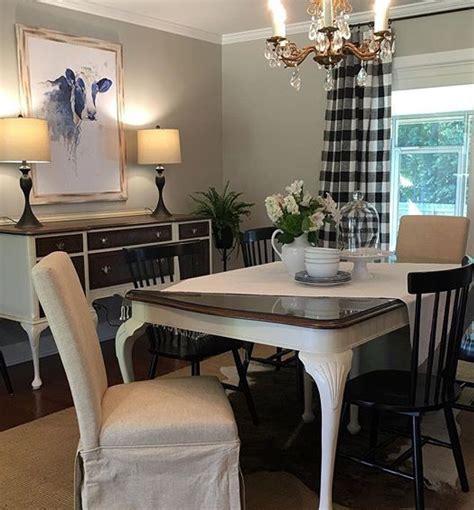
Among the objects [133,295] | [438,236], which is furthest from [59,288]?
[438,236]

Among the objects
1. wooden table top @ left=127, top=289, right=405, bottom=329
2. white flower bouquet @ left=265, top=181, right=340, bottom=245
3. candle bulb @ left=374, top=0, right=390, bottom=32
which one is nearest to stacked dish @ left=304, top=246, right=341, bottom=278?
white flower bouquet @ left=265, top=181, right=340, bottom=245

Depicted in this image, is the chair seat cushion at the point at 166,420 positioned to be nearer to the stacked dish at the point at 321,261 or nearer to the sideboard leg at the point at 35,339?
the stacked dish at the point at 321,261

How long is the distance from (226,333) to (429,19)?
317cm

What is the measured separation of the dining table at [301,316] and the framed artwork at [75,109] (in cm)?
180

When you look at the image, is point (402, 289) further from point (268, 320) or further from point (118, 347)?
point (118, 347)

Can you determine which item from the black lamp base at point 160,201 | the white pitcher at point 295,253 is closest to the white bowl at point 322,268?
the white pitcher at point 295,253

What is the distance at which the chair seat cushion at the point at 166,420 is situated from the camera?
1.95m

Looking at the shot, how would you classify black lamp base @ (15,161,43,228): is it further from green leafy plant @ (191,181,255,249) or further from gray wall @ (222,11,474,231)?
gray wall @ (222,11,474,231)

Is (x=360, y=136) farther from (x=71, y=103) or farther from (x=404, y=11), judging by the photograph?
(x=71, y=103)

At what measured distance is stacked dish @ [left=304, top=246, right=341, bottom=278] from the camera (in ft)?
8.27

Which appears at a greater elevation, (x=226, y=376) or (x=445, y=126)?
(x=445, y=126)

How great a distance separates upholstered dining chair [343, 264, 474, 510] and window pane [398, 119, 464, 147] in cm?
241

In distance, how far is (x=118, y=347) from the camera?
2559 millimetres

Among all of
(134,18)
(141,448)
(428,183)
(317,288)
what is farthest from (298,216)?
(134,18)
